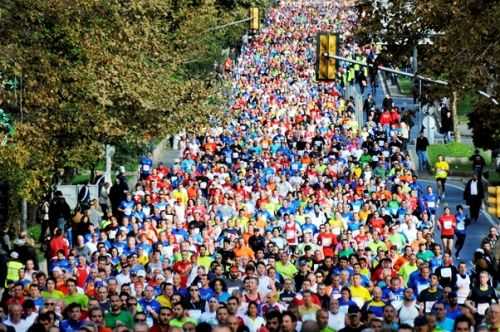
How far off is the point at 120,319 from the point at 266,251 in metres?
7.00

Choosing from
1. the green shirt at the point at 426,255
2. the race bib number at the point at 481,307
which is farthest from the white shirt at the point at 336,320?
the green shirt at the point at 426,255

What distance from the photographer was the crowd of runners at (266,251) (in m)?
20.5

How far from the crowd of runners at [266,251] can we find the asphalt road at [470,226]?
56 cm

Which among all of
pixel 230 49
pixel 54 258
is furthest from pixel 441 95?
pixel 230 49

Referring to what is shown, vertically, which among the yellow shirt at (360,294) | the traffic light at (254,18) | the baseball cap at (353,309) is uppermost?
the traffic light at (254,18)

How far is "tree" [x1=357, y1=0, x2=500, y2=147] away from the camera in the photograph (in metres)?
28.2

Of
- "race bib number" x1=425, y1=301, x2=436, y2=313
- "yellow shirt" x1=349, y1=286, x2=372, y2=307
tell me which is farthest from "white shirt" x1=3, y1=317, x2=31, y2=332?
"race bib number" x1=425, y1=301, x2=436, y2=313

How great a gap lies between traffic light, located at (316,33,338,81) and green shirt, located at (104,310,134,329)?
17216 millimetres

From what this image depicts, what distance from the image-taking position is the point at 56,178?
1572 inches

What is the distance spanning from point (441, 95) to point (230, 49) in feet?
198

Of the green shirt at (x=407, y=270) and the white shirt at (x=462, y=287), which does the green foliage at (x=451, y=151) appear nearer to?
the green shirt at (x=407, y=270)

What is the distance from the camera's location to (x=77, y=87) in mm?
35594

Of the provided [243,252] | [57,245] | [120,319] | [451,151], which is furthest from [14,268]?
[451,151]

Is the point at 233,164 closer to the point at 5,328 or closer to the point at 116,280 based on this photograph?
the point at 116,280
